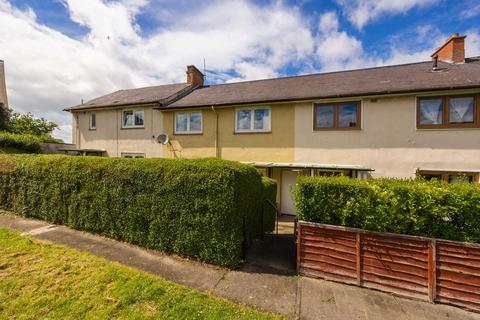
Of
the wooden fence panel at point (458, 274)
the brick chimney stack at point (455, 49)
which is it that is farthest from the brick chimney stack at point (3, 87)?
the brick chimney stack at point (455, 49)

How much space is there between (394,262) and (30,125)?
50.7 m

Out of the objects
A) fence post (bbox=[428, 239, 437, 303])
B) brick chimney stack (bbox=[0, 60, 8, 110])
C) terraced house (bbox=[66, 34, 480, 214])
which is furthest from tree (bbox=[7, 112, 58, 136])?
fence post (bbox=[428, 239, 437, 303])

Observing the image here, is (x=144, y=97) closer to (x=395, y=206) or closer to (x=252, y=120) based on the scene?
(x=252, y=120)

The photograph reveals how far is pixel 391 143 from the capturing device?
31.4 feet

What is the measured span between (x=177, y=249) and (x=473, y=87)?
39.5ft

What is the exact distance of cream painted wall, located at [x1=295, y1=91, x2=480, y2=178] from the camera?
8.66m

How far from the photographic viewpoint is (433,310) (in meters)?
3.93

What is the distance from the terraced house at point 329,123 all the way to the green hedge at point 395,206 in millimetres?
5266

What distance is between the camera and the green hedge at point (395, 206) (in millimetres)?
4008

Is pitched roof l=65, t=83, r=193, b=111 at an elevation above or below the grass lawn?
above

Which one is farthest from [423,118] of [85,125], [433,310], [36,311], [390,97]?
[85,125]

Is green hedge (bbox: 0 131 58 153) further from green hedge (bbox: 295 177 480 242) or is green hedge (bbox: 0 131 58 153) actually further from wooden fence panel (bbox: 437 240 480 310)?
wooden fence panel (bbox: 437 240 480 310)

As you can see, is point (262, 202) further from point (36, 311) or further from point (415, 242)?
point (36, 311)

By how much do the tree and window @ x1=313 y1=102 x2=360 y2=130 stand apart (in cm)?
4358
